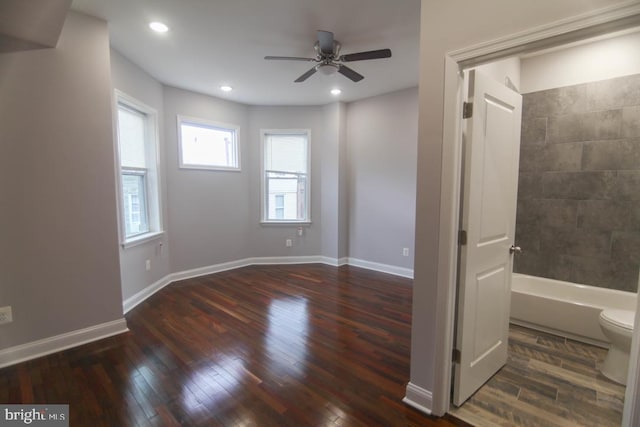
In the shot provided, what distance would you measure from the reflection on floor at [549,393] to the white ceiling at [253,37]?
2875mm

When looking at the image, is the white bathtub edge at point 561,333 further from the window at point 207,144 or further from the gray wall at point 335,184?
the window at point 207,144

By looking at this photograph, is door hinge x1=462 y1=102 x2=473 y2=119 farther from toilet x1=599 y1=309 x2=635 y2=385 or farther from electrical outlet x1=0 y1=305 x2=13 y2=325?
electrical outlet x1=0 y1=305 x2=13 y2=325

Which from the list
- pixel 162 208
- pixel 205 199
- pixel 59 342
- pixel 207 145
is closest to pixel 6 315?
pixel 59 342

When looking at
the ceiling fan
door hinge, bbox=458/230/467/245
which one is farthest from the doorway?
door hinge, bbox=458/230/467/245

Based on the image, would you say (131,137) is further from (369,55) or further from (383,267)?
(383,267)

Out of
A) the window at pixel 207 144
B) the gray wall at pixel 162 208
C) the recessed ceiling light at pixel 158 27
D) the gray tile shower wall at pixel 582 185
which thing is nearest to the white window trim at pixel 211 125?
the window at pixel 207 144

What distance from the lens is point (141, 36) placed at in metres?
2.72

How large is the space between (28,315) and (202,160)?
279 centimetres

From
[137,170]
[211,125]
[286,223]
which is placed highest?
[211,125]

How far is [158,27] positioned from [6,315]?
2.64 m

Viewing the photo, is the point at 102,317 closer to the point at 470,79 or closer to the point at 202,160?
the point at 202,160

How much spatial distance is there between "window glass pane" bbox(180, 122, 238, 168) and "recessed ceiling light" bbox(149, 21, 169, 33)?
1.75 metres

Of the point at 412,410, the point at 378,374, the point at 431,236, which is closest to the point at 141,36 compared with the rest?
the point at 431,236

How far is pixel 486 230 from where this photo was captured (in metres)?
1.91
